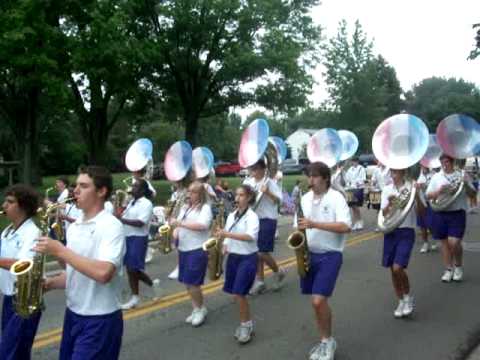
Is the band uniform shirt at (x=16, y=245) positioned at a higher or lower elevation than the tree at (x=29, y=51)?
lower

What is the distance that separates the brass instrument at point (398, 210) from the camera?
6098 mm

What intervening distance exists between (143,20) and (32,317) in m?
22.9

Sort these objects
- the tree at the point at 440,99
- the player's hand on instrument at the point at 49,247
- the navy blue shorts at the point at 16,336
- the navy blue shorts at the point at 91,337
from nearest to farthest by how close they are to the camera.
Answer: the player's hand on instrument at the point at 49,247 → the navy blue shorts at the point at 91,337 → the navy blue shorts at the point at 16,336 → the tree at the point at 440,99

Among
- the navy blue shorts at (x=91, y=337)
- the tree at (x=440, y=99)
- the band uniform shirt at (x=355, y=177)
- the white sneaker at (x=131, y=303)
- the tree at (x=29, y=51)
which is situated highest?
the tree at (x=440, y=99)

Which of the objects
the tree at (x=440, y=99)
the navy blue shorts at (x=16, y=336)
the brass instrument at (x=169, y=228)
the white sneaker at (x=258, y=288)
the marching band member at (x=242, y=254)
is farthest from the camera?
the tree at (x=440, y=99)

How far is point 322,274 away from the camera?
5.07 m

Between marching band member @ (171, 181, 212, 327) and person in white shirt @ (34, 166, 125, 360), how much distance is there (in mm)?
2508

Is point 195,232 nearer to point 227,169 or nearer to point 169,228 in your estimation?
point 169,228

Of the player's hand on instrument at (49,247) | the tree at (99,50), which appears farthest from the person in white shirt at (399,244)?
the tree at (99,50)

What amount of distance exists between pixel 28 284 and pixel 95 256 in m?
0.50

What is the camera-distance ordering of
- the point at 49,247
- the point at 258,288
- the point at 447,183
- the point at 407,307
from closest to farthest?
1. the point at 49,247
2. the point at 407,307
3. the point at 258,288
4. the point at 447,183

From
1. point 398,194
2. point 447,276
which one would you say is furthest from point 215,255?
point 447,276

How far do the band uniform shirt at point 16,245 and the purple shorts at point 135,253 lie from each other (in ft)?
8.97

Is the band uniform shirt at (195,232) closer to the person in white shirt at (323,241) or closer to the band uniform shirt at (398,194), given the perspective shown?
the person in white shirt at (323,241)
